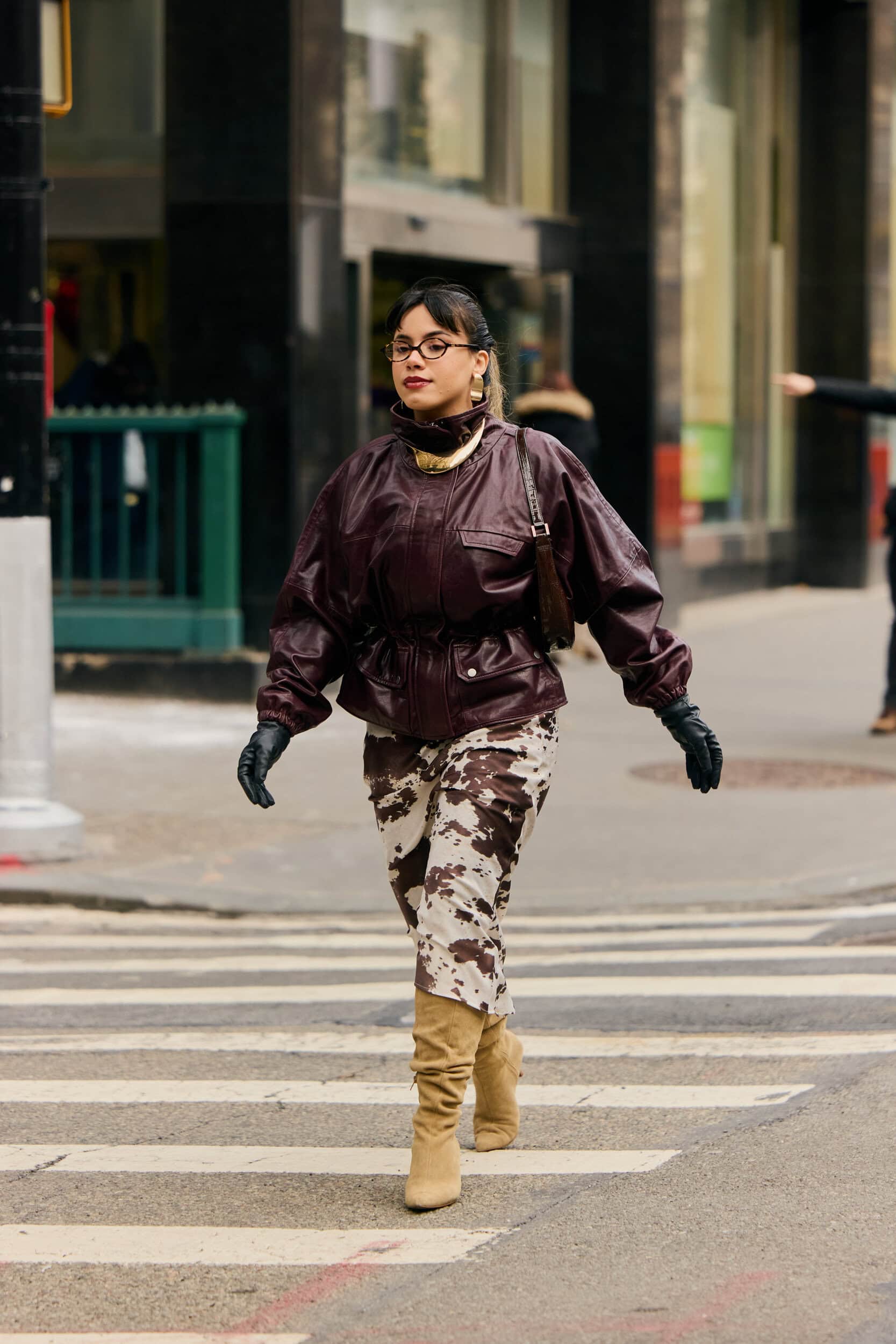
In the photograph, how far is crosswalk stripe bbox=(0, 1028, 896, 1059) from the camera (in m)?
5.73

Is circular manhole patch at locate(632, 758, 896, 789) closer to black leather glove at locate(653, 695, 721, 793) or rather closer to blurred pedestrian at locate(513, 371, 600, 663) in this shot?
blurred pedestrian at locate(513, 371, 600, 663)

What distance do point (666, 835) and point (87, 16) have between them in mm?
7518

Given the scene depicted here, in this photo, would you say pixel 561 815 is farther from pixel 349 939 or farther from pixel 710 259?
pixel 710 259

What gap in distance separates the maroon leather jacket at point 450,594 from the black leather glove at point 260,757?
3 cm

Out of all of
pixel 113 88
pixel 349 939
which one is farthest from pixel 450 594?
pixel 113 88

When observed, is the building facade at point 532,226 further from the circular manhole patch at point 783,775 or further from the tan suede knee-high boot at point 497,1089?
the tan suede knee-high boot at point 497,1089

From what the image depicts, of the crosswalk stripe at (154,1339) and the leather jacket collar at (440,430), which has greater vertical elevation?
the leather jacket collar at (440,430)

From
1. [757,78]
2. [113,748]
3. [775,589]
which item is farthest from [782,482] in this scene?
[113,748]

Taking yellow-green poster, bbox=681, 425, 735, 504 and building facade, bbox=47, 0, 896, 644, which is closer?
building facade, bbox=47, 0, 896, 644

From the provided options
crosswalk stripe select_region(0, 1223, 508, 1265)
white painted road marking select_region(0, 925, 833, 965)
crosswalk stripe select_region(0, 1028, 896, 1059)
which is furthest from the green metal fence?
crosswalk stripe select_region(0, 1223, 508, 1265)

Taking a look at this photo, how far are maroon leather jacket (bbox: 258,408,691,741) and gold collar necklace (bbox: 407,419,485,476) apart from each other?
1cm

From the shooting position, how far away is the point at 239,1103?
17.4 feet

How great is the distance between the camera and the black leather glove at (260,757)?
458cm

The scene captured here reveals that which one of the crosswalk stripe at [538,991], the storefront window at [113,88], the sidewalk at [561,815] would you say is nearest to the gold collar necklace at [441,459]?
the crosswalk stripe at [538,991]
